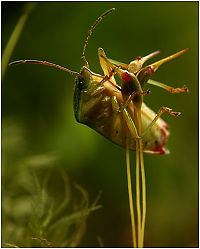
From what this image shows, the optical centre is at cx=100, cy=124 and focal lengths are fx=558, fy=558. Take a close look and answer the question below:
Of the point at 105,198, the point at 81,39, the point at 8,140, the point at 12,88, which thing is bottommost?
the point at 105,198

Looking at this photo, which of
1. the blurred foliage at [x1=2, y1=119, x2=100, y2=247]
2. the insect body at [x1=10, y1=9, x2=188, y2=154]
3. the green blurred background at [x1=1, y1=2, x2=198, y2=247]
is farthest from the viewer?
the green blurred background at [x1=1, y1=2, x2=198, y2=247]

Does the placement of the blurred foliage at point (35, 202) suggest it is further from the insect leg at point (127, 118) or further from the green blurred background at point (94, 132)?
the insect leg at point (127, 118)

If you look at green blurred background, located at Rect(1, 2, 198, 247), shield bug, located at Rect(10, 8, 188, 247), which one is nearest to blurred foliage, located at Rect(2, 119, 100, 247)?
green blurred background, located at Rect(1, 2, 198, 247)

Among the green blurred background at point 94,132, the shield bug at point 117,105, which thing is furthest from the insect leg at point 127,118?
the green blurred background at point 94,132

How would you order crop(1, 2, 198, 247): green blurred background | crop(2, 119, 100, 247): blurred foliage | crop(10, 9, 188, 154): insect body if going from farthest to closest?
crop(1, 2, 198, 247): green blurred background, crop(2, 119, 100, 247): blurred foliage, crop(10, 9, 188, 154): insect body

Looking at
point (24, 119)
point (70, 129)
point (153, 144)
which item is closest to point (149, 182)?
point (70, 129)

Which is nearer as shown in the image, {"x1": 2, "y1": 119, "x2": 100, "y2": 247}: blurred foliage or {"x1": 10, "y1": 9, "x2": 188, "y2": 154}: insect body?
{"x1": 10, "y1": 9, "x2": 188, "y2": 154}: insect body

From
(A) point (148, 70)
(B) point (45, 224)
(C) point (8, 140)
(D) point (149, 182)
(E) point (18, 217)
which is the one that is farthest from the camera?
(D) point (149, 182)

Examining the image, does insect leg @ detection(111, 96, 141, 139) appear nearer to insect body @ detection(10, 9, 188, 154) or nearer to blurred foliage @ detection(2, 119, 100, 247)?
insect body @ detection(10, 9, 188, 154)

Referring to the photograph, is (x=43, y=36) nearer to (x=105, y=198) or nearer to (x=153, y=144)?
(x=105, y=198)
